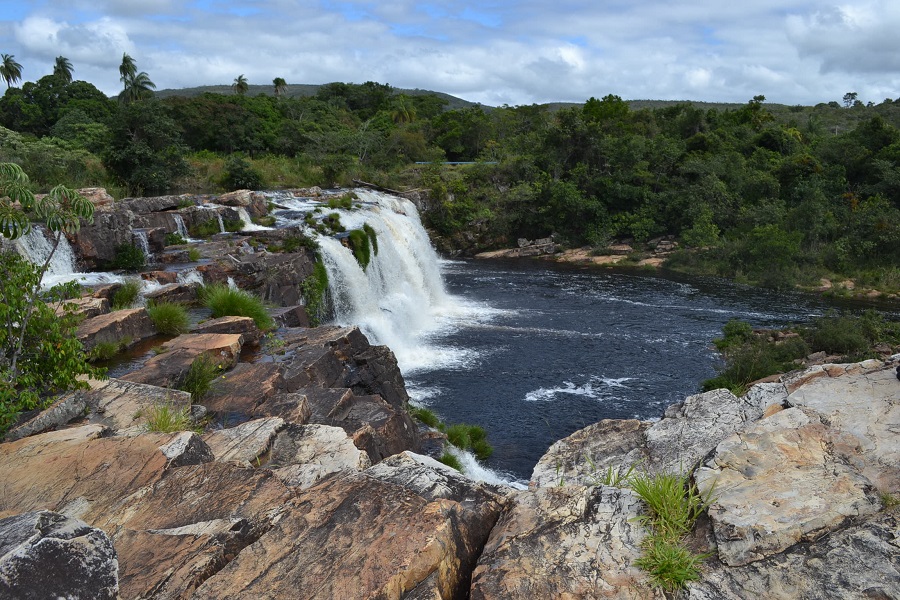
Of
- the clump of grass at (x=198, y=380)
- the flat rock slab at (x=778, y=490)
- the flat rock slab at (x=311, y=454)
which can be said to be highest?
the flat rock slab at (x=778, y=490)

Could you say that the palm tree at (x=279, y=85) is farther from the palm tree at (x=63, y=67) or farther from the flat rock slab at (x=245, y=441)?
the flat rock slab at (x=245, y=441)

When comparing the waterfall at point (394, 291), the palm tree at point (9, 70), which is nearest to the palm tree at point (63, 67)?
the palm tree at point (9, 70)

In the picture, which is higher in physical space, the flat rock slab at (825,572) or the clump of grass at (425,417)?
the flat rock slab at (825,572)

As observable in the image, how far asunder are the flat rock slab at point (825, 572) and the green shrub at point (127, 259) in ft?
51.4

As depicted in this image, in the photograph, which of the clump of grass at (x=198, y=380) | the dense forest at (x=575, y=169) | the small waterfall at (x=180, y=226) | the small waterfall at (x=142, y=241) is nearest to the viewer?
the clump of grass at (x=198, y=380)

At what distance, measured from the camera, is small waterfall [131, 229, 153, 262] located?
53.4 ft

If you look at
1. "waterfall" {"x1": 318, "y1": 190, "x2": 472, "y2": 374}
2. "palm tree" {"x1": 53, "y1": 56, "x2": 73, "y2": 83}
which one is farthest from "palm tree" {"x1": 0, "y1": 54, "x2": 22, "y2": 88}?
"waterfall" {"x1": 318, "y1": 190, "x2": 472, "y2": 374}

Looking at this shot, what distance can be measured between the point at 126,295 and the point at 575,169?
28.7 meters

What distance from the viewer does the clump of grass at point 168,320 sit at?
36.2ft

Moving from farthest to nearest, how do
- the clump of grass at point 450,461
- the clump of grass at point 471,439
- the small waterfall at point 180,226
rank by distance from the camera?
the small waterfall at point 180,226 → the clump of grass at point 471,439 → the clump of grass at point 450,461

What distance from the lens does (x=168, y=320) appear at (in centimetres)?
1109

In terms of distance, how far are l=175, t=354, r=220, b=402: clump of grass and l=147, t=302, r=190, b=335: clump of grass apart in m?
2.72

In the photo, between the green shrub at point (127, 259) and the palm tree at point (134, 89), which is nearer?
the green shrub at point (127, 259)

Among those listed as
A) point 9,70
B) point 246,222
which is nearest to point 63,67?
point 9,70
